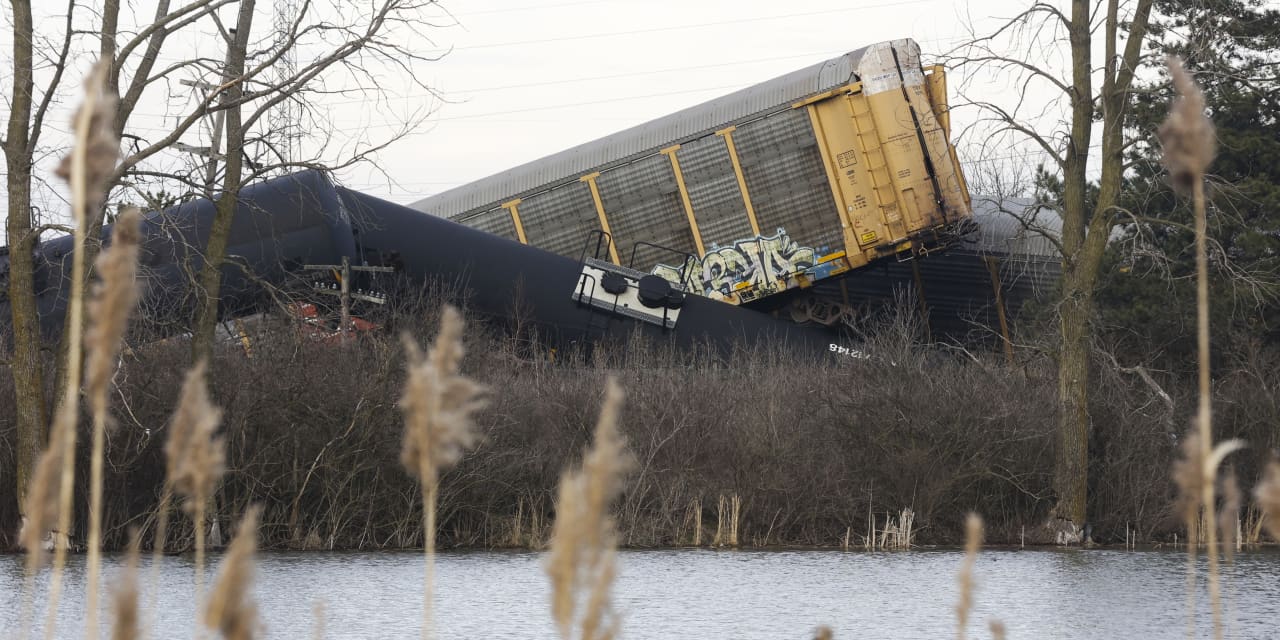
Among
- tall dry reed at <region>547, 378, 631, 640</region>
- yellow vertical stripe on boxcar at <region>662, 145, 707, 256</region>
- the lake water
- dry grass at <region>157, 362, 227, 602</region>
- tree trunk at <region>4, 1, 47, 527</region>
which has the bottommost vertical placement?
the lake water

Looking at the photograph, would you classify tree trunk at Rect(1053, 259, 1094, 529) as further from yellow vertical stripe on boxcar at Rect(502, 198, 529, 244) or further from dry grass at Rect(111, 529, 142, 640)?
dry grass at Rect(111, 529, 142, 640)

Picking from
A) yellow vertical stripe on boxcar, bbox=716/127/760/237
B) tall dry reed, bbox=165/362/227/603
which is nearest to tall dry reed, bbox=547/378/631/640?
tall dry reed, bbox=165/362/227/603

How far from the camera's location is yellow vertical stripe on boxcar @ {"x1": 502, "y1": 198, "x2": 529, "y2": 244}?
92.0ft

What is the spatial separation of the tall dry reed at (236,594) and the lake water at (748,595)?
292 inches

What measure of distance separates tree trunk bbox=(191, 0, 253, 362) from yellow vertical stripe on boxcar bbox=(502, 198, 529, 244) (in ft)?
33.5

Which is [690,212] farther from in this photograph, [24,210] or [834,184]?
[24,210]

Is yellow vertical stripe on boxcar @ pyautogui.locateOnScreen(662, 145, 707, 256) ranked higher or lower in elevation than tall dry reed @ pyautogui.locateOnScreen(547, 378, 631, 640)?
higher

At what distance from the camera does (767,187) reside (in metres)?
26.7

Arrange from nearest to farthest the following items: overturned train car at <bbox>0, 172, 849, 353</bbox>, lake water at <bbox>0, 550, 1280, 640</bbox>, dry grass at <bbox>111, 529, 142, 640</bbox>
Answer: dry grass at <bbox>111, 529, 142, 640</bbox> → lake water at <bbox>0, 550, 1280, 640</bbox> → overturned train car at <bbox>0, 172, 849, 353</bbox>

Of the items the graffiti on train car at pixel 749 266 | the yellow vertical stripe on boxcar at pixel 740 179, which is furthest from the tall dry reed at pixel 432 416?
the yellow vertical stripe on boxcar at pixel 740 179

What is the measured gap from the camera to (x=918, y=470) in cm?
2031

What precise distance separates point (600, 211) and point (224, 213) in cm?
1044

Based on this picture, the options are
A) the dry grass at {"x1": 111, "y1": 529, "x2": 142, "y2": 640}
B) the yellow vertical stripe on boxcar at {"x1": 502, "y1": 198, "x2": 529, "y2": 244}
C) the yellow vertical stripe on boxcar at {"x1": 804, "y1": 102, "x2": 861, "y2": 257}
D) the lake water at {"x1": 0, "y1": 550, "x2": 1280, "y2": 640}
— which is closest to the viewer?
the dry grass at {"x1": 111, "y1": 529, "x2": 142, "y2": 640}

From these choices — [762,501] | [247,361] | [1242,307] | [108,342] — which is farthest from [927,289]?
[108,342]
